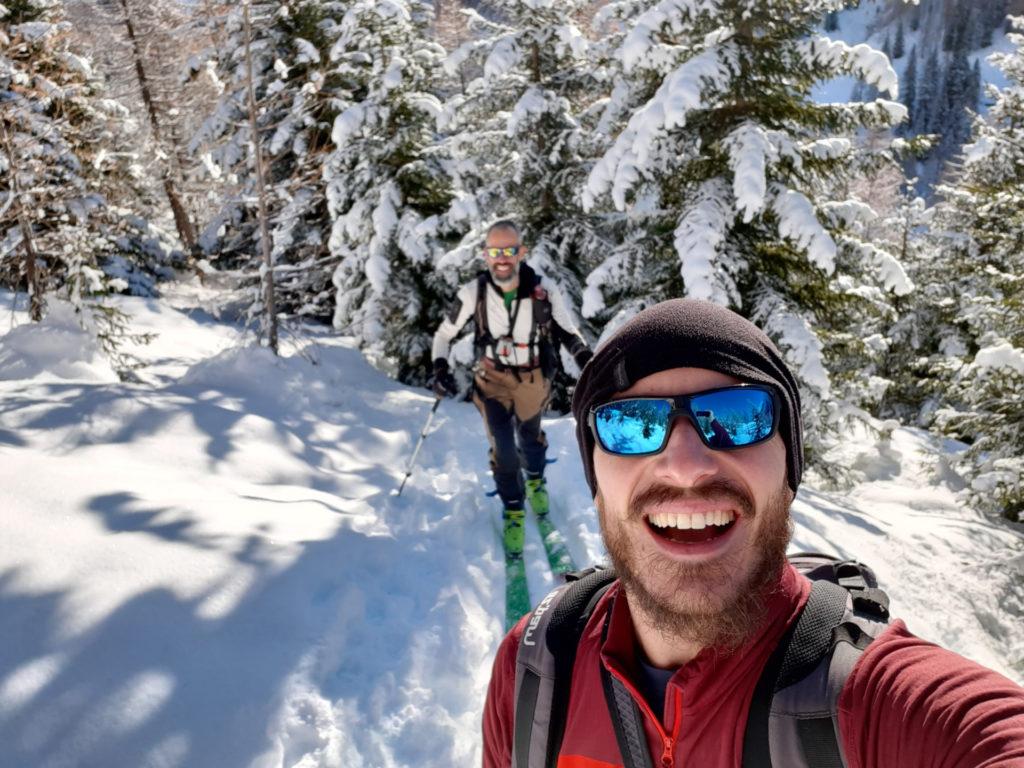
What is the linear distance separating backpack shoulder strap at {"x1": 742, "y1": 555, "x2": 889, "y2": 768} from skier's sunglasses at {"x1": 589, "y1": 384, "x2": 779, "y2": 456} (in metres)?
0.47

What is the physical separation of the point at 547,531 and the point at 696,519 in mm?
4488

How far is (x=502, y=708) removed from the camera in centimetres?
188

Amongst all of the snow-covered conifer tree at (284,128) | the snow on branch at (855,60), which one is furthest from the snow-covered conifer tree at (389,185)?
the snow on branch at (855,60)

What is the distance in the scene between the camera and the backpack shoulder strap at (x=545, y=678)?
5.50 feet

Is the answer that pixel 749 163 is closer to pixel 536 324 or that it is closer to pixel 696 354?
pixel 536 324

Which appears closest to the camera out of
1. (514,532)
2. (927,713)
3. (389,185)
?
(927,713)

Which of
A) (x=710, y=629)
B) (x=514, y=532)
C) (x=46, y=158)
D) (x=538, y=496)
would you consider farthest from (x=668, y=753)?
(x=46, y=158)

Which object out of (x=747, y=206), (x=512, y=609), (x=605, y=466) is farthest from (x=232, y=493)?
(x=747, y=206)

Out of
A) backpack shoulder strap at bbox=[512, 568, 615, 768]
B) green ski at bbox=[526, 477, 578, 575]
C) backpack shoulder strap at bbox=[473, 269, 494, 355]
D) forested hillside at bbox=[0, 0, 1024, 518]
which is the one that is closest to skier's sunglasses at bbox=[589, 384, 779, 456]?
backpack shoulder strap at bbox=[512, 568, 615, 768]

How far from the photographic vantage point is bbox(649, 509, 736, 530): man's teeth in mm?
1658

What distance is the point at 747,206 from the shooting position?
24.0 ft

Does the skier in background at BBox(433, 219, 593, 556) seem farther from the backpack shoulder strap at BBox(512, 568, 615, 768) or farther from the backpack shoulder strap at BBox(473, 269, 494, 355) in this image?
the backpack shoulder strap at BBox(512, 568, 615, 768)

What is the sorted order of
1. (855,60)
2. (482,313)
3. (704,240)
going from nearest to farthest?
1. (482,313)
2. (855,60)
3. (704,240)

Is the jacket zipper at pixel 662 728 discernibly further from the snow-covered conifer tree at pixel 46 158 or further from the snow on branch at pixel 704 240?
the snow-covered conifer tree at pixel 46 158
